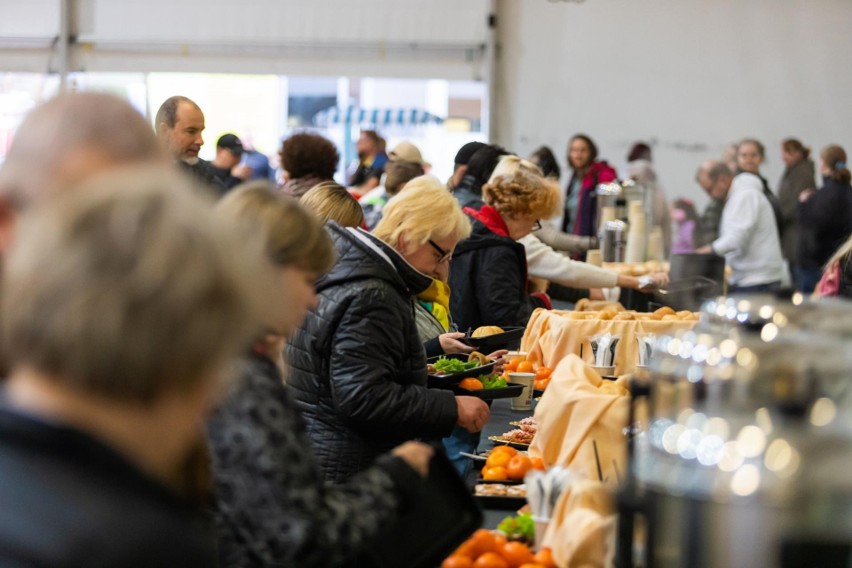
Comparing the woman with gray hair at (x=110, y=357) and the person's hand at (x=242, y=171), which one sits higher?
the person's hand at (x=242, y=171)

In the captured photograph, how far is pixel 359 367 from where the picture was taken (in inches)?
105

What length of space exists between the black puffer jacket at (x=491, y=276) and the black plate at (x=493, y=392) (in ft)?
3.95

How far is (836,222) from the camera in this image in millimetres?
9508

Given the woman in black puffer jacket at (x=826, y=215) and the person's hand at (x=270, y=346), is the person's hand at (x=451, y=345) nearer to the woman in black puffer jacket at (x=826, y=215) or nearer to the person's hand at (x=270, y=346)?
the person's hand at (x=270, y=346)

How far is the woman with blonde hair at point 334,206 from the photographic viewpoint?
10.9ft

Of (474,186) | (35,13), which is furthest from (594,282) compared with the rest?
(35,13)

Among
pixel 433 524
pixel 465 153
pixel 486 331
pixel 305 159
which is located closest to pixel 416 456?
pixel 433 524

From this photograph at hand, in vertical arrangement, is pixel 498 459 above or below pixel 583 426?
below

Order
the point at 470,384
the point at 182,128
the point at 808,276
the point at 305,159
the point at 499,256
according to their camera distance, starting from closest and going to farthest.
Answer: the point at 470,384
the point at 182,128
the point at 499,256
the point at 305,159
the point at 808,276

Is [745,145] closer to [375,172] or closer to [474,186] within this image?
[375,172]

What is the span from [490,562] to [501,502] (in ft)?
1.72

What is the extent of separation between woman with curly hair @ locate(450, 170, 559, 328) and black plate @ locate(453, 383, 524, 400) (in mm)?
1212

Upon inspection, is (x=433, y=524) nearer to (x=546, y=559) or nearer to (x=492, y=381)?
(x=546, y=559)

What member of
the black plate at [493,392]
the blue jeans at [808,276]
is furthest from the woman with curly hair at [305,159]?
the blue jeans at [808,276]
